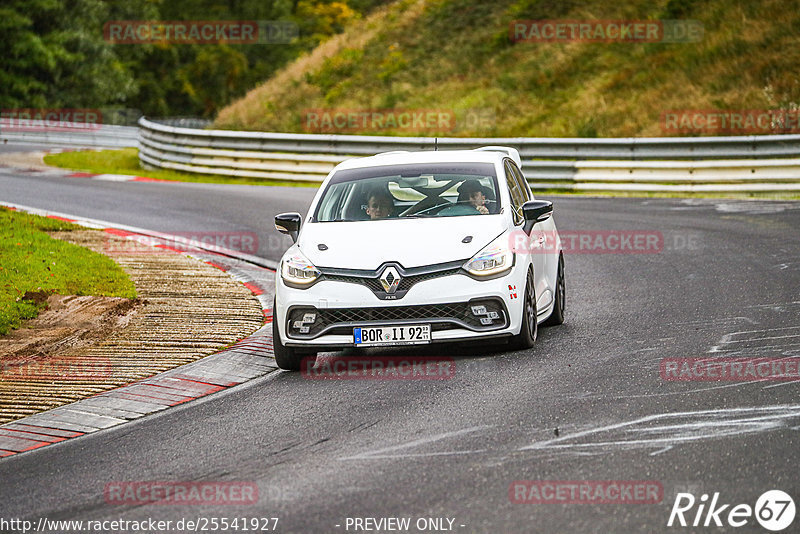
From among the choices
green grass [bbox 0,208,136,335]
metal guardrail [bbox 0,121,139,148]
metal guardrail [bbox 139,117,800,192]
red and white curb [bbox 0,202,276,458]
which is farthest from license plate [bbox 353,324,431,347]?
metal guardrail [bbox 0,121,139,148]

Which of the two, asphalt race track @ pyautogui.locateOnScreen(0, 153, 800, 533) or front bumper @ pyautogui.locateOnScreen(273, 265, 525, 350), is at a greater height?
front bumper @ pyautogui.locateOnScreen(273, 265, 525, 350)

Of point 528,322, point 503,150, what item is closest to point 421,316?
point 528,322

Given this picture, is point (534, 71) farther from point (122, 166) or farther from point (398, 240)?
point (398, 240)

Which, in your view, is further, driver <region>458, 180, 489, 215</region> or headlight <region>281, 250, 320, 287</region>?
driver <region>458, 180, 489, 215</region>

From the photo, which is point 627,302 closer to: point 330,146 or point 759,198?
point 759,198

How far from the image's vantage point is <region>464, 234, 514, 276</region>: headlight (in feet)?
28.9

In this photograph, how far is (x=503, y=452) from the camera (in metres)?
6.34

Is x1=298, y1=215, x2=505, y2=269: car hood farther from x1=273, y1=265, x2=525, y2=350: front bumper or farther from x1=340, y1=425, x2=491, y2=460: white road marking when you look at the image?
x1=340, y1=425, x2=491, y2=460: white road marking

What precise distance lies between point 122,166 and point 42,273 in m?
19.9

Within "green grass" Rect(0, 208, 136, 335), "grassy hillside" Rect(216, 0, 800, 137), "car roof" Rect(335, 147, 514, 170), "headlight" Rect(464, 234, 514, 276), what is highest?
"grassy hillside" Rect(216, 0, 800, 137)

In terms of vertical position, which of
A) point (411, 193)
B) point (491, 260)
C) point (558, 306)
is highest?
point (411, 193)

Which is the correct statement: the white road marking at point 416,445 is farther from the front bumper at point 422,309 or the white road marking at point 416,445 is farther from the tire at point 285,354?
the tire at point 285,354

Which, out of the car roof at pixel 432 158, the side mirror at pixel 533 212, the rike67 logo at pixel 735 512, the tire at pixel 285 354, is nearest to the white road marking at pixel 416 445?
the rike67 logo at pixel 735 512

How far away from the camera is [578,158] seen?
23.2 m
